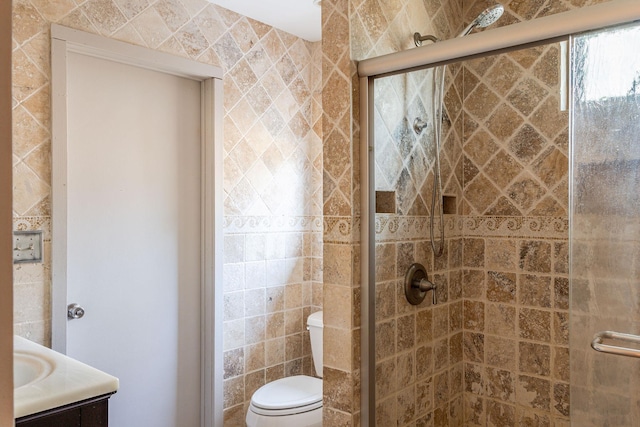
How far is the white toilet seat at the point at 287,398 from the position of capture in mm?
2086

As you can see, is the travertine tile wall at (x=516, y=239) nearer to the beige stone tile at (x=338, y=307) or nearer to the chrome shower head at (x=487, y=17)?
the chrome shower head at (x=487, y=17)

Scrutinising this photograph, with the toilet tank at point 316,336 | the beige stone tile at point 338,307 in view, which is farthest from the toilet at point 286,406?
the beige stone tile at point 338,307

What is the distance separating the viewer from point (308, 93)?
284 cm

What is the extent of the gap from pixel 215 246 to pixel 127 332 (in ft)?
1.81

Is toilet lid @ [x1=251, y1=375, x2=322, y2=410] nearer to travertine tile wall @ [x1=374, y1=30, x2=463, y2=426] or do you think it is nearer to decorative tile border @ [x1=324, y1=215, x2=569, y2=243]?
travertine tile wall @ [x1=374, y1=30, x2=463, y2=426]

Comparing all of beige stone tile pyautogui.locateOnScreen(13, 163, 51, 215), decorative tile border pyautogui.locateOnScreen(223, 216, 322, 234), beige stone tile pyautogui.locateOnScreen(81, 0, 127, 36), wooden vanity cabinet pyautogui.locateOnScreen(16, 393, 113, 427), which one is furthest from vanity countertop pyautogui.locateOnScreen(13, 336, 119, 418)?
beige stone tile pyautogui.locateOnScreen(81, 0, 127, 36)

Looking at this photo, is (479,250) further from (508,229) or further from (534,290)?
(534,290)

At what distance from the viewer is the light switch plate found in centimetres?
174

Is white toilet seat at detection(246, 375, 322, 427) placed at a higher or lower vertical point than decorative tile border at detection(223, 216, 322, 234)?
lower

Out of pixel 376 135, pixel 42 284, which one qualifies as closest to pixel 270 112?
pixel 376 135

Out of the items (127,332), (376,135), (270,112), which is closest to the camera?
(376,135)

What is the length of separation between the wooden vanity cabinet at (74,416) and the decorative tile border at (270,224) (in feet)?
4.11

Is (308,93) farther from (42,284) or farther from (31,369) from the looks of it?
(31,369)

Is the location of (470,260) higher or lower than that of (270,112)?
lower
